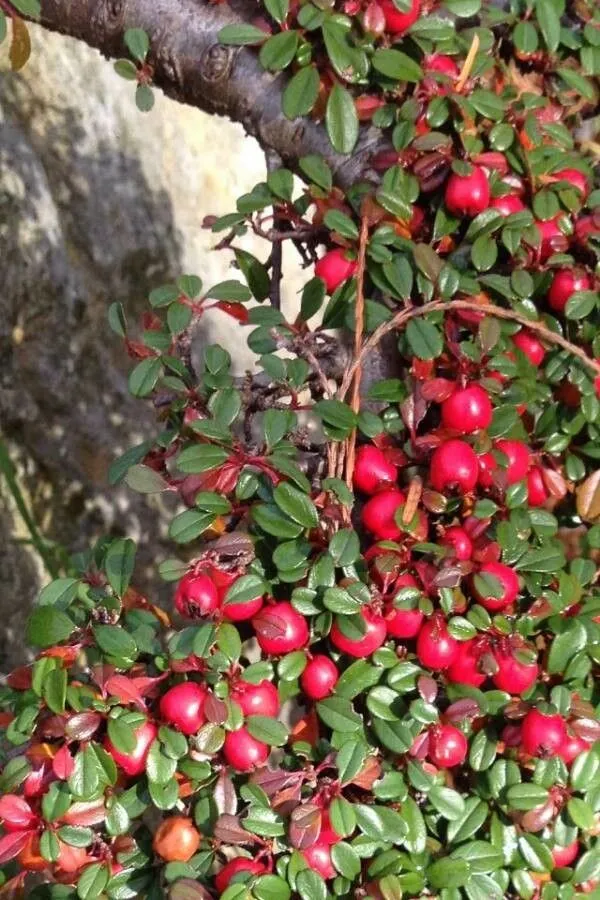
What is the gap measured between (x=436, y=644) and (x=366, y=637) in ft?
0.19

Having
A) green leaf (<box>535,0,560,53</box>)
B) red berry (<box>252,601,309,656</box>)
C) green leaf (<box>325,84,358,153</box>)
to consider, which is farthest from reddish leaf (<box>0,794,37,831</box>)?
green leaf (<box>535,0,560,53</box>)

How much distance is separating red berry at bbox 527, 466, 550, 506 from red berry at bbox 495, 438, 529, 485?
0.11ft

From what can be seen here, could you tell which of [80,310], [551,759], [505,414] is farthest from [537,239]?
[80,310]

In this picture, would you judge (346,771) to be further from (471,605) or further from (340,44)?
(340,44)

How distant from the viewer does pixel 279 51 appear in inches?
38.5

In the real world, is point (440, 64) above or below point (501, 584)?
above

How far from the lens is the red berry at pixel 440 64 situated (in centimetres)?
102

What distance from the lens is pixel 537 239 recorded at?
963mm

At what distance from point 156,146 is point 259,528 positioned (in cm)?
153

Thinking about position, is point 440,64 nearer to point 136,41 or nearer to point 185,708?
point 136,41

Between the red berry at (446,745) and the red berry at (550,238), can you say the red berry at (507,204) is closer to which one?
the red berry at (550,238)

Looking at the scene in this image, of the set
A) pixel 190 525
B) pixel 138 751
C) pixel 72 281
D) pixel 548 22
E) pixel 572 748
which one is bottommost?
pixel 72 281

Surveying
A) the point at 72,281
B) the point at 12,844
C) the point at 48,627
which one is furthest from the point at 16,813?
the point at 72,281

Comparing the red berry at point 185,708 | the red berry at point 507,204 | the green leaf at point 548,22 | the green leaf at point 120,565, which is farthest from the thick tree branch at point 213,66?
the red berry at point 185,708
